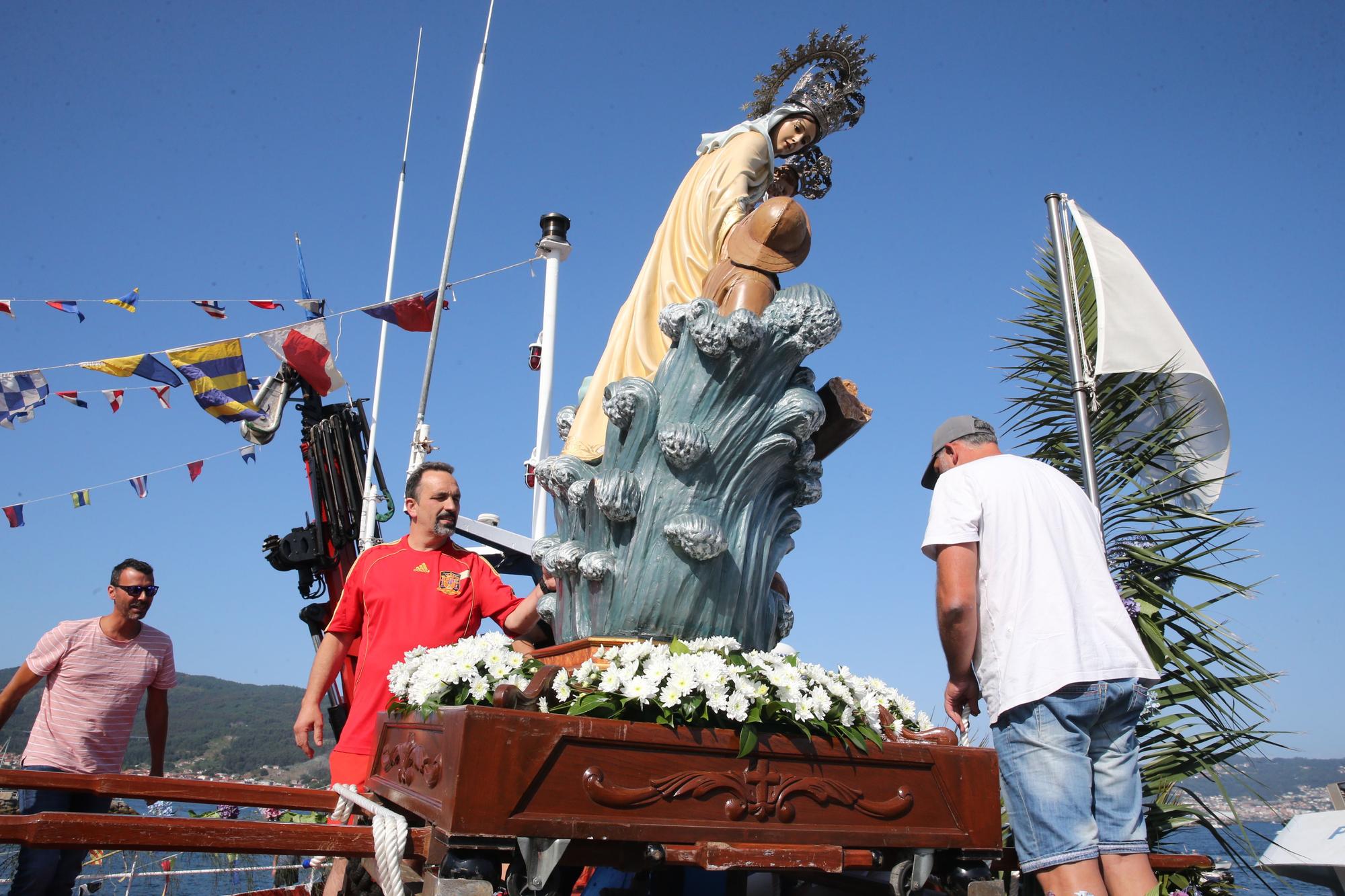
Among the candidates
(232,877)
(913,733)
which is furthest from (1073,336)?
(232,877)

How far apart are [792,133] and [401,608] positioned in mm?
2897

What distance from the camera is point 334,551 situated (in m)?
10.7

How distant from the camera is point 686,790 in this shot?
2.23 m

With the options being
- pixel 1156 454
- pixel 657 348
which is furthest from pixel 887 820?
pixel 1156 454

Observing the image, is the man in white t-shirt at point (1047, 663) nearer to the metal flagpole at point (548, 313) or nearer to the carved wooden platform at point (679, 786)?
the carved wooden platform at point (679, 786)

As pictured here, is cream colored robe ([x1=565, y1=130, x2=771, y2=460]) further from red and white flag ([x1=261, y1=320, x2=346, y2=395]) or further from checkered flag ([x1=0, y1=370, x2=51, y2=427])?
checkered flag ([x1=0, y1=370, x2=51, y2=427])

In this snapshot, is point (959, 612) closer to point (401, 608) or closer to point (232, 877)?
point (401, 608)

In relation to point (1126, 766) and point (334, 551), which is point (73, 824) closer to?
point (1126, 766)

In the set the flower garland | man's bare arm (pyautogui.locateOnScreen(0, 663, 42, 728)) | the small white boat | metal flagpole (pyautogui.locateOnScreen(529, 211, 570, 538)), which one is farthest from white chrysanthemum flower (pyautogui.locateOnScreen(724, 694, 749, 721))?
metal flagpole (pyautogui.locateOnScreen(529, 211, 570, 538))

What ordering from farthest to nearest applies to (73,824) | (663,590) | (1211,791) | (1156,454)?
(1156,454)
(1211,791)
(663,590)
(73,824)

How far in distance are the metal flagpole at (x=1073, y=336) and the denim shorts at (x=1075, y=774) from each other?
2.39m

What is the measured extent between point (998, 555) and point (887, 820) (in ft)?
2.68

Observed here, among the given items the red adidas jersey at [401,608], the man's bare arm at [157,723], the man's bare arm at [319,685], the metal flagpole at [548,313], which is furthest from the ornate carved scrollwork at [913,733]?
the metal flagpole at [548,313]

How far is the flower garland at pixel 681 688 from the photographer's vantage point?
2346 mm
